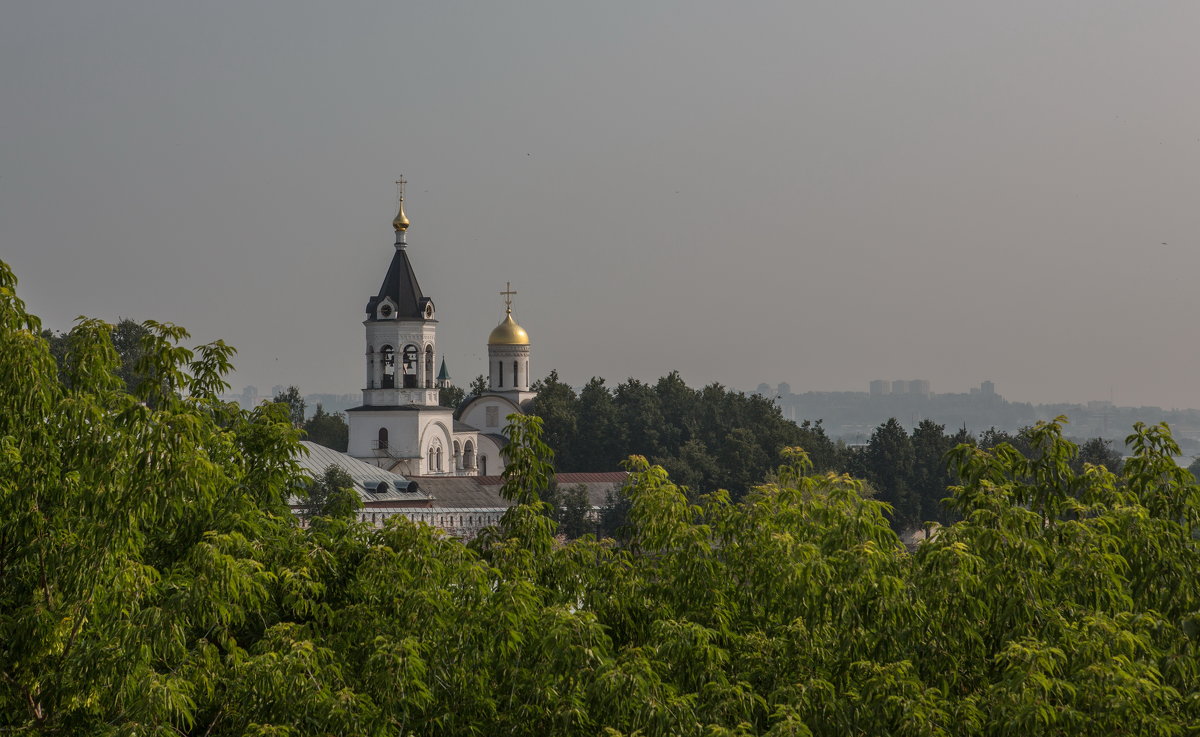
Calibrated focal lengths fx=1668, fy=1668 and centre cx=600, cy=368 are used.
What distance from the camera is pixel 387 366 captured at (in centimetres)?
5609

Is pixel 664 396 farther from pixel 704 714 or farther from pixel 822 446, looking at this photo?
pixel 704 714

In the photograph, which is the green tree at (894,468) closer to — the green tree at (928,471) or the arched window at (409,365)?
the green tree at (928,471)

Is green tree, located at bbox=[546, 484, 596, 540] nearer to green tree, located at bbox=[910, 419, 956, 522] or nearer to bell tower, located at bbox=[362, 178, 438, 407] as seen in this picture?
bell tower, located at bbox=[362, 178, 438, 407]

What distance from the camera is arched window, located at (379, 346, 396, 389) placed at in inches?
2185

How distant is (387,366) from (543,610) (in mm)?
47167

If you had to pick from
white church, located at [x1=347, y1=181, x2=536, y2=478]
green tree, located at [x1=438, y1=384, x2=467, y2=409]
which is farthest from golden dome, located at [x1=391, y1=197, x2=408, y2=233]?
green tree, located at [x1=438, y1=384, x2=467, y2=409]

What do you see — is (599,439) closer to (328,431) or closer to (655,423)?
(655,423)

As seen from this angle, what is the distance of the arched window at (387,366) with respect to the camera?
5550 centimetres

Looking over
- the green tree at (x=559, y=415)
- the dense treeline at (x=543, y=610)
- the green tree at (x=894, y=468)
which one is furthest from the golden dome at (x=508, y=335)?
the dense treeline at (x=543, y=610)

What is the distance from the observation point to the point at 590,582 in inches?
425

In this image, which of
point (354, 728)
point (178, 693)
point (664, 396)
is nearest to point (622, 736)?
point (354, 728)

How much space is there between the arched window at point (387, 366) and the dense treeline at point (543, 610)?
148ft

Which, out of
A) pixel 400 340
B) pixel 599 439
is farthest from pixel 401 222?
pixel 599 439

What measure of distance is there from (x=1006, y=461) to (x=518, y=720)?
3.41m
